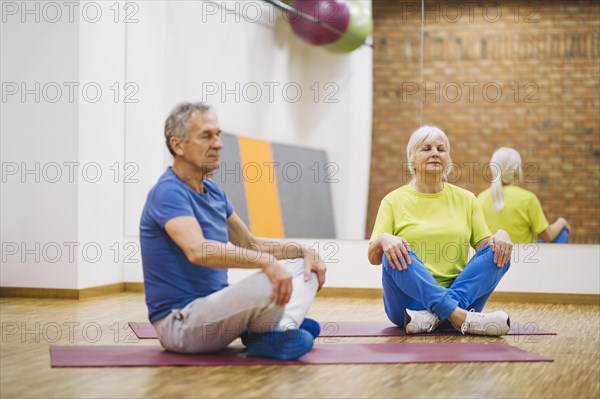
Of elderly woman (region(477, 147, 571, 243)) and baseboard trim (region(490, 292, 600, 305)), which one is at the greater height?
elderly woman (region(477, 147, 571, 243))

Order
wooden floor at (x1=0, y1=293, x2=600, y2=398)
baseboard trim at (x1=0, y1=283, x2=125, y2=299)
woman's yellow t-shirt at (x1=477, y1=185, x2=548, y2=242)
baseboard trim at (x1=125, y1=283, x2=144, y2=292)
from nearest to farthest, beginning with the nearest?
1. wooden floor at (x1=0, y1=293, x2=600, y2=398)
2. baseboard trim at (x1=0, y1=283, x2=125, y2=299)
3. woman's yellow t-shirt at (x1=477, y1=185, x2=548, y2=242)
4. baseboard trim at (x1=125, y1=283, x2=144, y2=292)

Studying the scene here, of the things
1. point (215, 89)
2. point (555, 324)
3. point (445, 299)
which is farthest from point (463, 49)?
point (445, 299)

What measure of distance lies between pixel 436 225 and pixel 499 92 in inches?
96.3

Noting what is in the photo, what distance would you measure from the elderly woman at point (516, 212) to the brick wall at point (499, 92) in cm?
7

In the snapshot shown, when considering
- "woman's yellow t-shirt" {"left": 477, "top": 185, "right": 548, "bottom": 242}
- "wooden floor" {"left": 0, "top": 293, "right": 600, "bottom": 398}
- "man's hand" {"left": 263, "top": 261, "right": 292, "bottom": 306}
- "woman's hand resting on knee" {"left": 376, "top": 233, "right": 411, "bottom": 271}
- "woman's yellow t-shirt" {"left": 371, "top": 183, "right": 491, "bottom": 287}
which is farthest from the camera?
"woman's yellow t-shirt" {"left": 477, "top": 185, "right": 548, "bottom": 242}

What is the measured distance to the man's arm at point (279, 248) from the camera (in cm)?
301

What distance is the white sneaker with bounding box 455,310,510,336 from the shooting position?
374cm

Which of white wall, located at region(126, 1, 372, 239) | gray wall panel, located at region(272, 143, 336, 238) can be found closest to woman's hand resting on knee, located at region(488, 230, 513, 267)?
white wall, located at region(126, 1, 372, 239)

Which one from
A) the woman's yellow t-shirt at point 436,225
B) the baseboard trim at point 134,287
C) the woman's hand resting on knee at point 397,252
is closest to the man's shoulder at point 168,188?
the woman's hand resting on knee at point 397,252

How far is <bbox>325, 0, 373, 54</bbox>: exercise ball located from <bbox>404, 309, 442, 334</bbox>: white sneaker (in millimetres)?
2862

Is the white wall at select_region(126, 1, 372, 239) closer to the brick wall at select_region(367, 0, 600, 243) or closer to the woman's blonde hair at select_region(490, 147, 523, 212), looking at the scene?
the brick wall at select_region(367, 0, 600, 243)

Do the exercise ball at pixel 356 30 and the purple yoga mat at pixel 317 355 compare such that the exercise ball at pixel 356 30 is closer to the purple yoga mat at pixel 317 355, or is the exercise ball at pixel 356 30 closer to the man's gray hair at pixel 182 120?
the purple yoga mat at pixel 317 355

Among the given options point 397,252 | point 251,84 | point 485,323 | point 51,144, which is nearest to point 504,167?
point 251,84

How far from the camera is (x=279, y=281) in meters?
2.76
